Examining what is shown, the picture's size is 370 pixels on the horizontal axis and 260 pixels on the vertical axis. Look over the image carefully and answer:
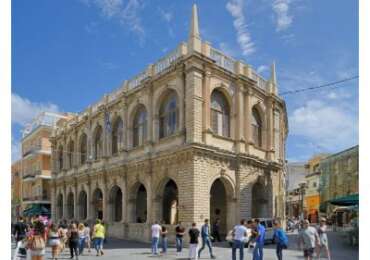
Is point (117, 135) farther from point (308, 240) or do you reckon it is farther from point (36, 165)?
point (36, 165)

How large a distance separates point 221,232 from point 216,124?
6.77 metres

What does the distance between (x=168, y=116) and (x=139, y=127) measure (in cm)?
357

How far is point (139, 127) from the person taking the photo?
26.2 m

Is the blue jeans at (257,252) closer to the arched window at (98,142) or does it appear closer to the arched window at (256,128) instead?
the arched window at (256,128)

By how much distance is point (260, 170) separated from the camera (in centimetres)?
2464

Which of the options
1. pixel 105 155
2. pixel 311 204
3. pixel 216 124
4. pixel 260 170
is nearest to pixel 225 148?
pixel 216 124

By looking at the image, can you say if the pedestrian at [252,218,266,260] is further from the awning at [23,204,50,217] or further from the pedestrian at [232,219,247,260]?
the awning at [23,204,50,217]

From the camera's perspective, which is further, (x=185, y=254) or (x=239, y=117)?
(x=239, y=117)

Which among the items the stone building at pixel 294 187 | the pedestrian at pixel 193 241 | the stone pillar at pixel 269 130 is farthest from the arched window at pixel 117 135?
the stone building at pixel 294 187

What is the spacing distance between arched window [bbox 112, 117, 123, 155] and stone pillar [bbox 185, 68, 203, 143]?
350 inches

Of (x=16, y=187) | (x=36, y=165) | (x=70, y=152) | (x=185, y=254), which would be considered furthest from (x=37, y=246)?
(x=16, y=187)

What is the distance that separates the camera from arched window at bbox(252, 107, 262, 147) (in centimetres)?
2540

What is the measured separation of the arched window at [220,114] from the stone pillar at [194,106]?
1.61 metres

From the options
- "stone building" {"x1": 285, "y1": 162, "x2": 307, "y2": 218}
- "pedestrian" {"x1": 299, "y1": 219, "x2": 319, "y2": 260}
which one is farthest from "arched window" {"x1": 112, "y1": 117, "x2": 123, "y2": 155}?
"stone building" {"x1": 285, "y1": 162, "x2": 307, "y2": 218}
